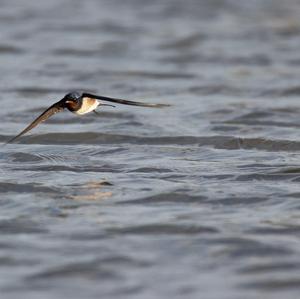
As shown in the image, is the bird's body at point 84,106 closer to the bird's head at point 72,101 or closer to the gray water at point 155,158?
the bird's head at point 72,101

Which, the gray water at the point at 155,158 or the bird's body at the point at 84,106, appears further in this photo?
the bird's body at the point at 84,106

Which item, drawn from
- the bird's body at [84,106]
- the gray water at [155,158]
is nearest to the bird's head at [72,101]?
the bird's body at [84,106]

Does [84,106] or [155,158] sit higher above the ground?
[84,106]

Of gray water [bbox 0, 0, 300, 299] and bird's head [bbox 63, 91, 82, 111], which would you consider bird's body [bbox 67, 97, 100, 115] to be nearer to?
bird's head [bbox 63, 91, 82, 111]

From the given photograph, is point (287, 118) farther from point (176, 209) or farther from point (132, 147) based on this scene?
point (176, 209)

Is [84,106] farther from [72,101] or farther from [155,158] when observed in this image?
[155,158]

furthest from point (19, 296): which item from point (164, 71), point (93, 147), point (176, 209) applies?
point (164, 71)

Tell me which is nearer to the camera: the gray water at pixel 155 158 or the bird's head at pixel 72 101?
the gray water at pixel 155 158

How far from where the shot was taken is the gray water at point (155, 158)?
6352 millimetres

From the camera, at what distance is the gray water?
6.35 metres

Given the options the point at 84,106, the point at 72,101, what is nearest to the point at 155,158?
the point at 84,106

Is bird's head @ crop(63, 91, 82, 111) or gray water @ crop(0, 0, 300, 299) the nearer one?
gray water @ crop(0, 0, 300, 299)

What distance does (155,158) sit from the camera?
31.1ft

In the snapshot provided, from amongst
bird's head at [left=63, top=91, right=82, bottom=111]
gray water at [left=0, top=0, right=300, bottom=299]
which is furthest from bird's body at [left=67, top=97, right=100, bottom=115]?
gray water at [left=0, top=0, right=300, bottom=299]
